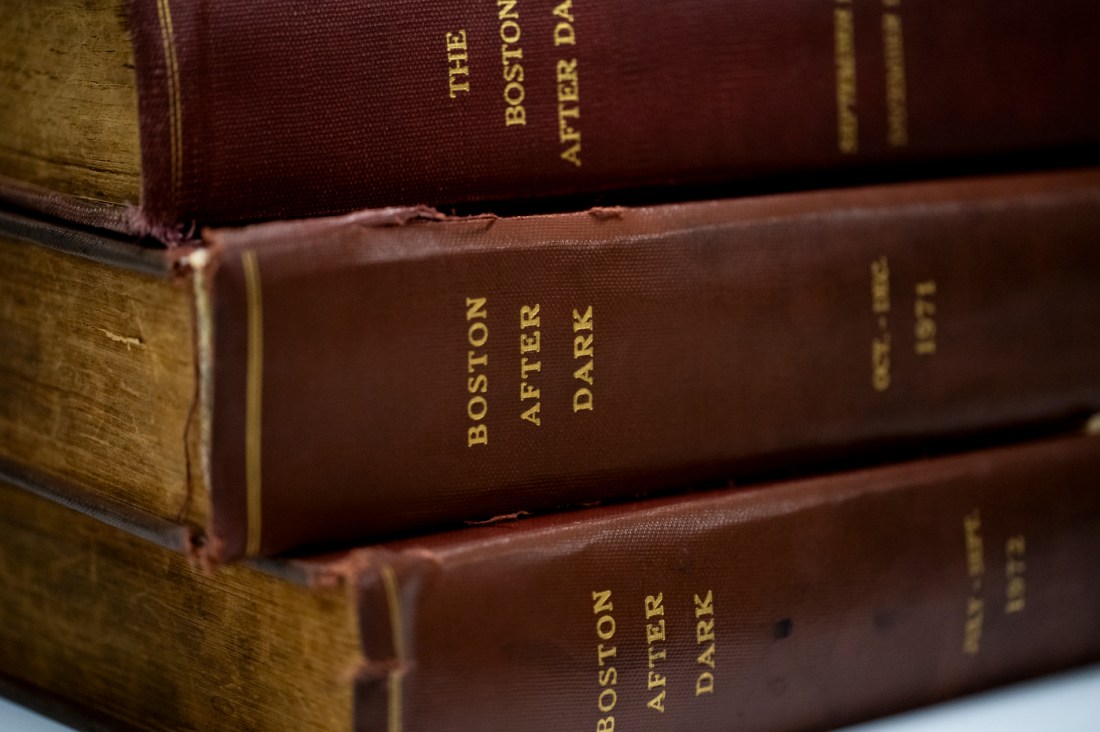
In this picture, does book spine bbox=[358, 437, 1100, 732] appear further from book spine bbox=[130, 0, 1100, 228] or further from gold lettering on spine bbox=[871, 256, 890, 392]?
book spine bbox=[130, 0, 1100, 228]

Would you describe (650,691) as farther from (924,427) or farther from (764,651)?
(924,427)

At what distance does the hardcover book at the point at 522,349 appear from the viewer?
48 centimetres

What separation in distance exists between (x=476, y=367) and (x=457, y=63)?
0.12 m

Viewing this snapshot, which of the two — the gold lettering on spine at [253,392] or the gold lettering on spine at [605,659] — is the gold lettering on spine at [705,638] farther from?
the gold lettering on spine at [253,392]

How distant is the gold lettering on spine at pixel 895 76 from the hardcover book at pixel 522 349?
3 cm

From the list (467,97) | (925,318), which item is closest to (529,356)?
(467,97)

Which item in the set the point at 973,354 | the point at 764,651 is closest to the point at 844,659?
the point at 764,651

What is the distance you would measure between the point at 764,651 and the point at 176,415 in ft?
0.86

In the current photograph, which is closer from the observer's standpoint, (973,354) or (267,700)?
(267,700)

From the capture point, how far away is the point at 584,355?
54 centimetres

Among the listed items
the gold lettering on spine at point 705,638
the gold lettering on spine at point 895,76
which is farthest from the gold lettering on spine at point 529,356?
the gold lettering on spine at point 895,76

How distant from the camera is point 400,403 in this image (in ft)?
1.64

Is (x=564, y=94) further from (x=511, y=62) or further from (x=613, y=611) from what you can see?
(x=613, y=611)

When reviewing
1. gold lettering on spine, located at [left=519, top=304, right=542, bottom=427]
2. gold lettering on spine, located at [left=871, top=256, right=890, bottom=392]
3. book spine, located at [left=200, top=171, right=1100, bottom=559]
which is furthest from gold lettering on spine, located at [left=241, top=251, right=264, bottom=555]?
gold lettering on spine, located at [left=871, top=256, right=890, bottom=392]
